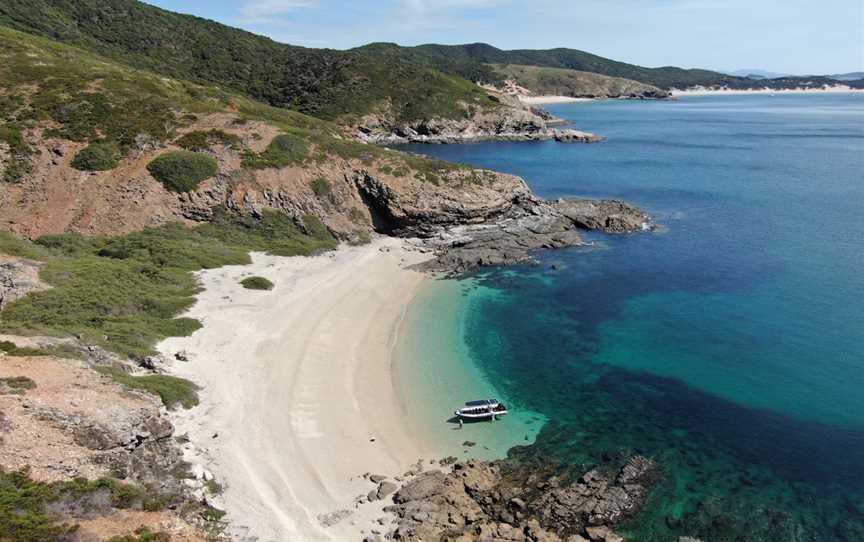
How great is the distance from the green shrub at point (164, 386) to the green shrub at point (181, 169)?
31997 mm

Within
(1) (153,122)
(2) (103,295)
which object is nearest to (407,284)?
(2) (103,295)

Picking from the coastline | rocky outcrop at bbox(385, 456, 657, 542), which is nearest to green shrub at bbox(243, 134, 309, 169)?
the coastline

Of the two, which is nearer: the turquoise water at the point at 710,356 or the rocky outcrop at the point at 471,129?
the turquoise water at the point at 710,356

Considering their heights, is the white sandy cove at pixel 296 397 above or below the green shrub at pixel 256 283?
below

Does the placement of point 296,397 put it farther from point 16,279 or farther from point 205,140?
point 205,140

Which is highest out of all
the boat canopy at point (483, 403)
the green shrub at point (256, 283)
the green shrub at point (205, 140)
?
the green shrub at point (205, 140)

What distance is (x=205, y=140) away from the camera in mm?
62656

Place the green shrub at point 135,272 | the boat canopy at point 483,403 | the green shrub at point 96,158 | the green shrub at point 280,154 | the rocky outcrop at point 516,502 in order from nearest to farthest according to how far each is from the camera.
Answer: the rocky outcrop at point 516,502
the boat canopy at point 483,403
the green shrub at point 135,272
the green shrub at point 96,158
the green shrub at point 280,154

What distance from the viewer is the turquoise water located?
83.9 ft

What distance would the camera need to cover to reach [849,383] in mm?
34312

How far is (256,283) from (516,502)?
30445 mm

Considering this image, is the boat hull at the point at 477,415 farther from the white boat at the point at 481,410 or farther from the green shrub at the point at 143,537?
the green shrub at the point at 143,537

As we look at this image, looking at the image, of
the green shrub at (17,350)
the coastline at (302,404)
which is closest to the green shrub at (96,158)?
the coastline at (302,404)

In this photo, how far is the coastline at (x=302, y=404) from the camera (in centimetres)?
2436
